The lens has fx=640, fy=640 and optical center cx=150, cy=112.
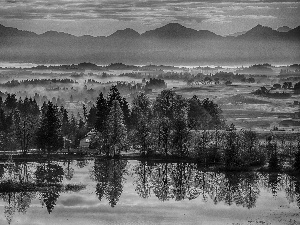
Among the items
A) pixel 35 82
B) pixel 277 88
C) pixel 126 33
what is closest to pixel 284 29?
pixel 277 88

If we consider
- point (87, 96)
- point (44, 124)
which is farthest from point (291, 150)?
point (87, 96)

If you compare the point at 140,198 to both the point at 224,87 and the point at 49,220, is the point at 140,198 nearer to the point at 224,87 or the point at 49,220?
the point at 49,220

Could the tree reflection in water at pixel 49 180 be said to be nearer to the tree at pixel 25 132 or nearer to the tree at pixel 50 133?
the tree at pixel 50 133

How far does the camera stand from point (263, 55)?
158375 millimetres

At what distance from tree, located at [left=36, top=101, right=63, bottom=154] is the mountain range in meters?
68.6

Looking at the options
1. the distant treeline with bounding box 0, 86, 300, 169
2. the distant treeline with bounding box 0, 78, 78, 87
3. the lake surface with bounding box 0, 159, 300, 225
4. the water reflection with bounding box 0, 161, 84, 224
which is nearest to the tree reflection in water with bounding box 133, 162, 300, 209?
the lake surface with bounding box 0, 159, 300, 225

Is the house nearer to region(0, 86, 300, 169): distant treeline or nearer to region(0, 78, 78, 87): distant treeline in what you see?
region(0, 86, 300, 169): distant treeline

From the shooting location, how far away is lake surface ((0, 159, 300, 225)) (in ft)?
174

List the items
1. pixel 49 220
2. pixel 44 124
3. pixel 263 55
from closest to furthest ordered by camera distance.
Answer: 1. pixel 49 220
2. pixel 44 124
3. pixel 263 55

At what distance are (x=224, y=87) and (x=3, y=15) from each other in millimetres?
50054

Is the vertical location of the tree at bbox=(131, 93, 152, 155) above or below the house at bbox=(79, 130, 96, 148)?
above

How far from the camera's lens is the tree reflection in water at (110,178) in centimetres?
6062

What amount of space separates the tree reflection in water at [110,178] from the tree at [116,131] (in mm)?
3768

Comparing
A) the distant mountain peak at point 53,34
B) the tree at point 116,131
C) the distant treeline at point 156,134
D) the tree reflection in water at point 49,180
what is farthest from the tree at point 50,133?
the distant mountain peak at point 53,34
